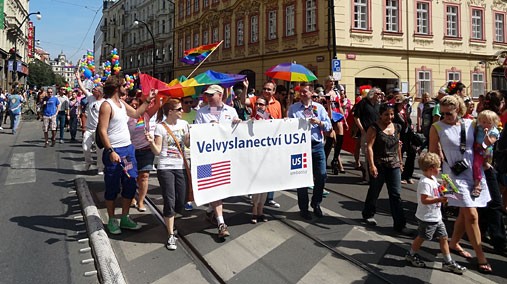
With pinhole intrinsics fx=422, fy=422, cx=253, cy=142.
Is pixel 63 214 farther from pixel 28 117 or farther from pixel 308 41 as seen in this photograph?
pixel 28 117

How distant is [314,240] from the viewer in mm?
4961

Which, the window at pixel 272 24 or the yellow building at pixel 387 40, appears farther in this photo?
the window at pixel 272 24

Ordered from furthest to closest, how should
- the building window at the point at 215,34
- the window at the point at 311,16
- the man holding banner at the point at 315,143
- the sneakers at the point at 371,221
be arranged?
the building window at the point at 215,34 → the window at the point at 311,16 → the man holding banner at the point at 315,143 → the sneakers at the point at 371,221

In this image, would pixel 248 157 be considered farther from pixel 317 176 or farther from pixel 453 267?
pixel 453 267

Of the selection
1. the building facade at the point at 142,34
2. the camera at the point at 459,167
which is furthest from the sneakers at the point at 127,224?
the building facade at the point at 142,34

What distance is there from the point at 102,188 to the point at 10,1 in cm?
5346

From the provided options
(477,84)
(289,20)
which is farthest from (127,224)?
(477,84)

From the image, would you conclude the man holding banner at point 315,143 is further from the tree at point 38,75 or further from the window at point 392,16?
the tree at point 38,75

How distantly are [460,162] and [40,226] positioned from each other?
5.14m

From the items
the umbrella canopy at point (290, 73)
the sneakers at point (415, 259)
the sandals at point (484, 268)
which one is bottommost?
the sandals at point (484, 268)

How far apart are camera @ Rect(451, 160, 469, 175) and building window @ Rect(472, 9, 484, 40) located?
88.4 feet

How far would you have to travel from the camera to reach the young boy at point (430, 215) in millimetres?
4090

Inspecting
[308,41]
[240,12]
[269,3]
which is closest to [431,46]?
[308,41]

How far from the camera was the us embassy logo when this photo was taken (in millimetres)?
5691
